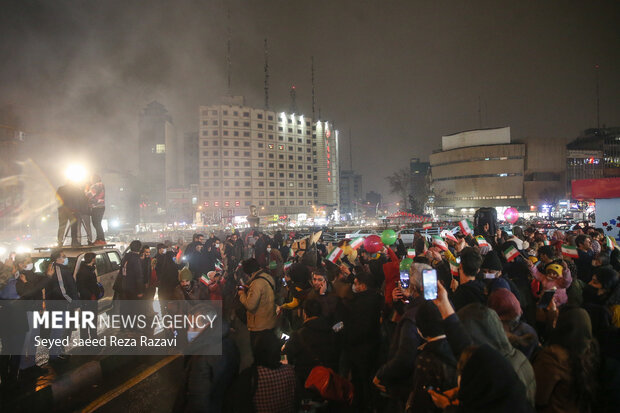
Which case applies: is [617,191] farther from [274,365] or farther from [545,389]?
[274,365]

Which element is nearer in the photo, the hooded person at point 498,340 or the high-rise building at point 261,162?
the hooded person at point 498,340

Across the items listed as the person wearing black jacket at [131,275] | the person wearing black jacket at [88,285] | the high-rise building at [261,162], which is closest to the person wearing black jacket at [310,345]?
the person wearing black jacket at [131,275]

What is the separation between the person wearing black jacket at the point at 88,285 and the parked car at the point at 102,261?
3.81 ft

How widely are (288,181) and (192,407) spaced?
9710 centimetres

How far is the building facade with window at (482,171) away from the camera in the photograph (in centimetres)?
9681

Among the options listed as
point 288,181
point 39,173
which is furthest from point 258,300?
point 288,181

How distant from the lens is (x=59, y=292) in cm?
664

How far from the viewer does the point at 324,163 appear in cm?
10712

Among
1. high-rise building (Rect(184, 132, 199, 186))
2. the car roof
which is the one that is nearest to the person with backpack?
the car roof

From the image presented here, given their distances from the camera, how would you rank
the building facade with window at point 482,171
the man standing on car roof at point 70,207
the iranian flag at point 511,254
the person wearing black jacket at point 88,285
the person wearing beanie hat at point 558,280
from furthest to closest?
the building facade with window at point 482,171, the man standing on car roof at point 70,207, the person wearing black jacket at point 88,285, the iranian flag at point 511,254, the person wearing beanie hat at point 558,280

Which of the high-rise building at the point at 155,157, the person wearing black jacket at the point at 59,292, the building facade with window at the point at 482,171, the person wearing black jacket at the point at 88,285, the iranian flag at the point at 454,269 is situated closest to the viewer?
the iranian flag at the point at 454,269

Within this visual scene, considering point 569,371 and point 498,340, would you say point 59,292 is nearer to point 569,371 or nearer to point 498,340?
point 498,340

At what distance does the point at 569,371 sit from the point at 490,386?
1252mm

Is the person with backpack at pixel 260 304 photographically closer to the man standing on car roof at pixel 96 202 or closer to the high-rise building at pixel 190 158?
the man standing on car roof at pixel 96 202
